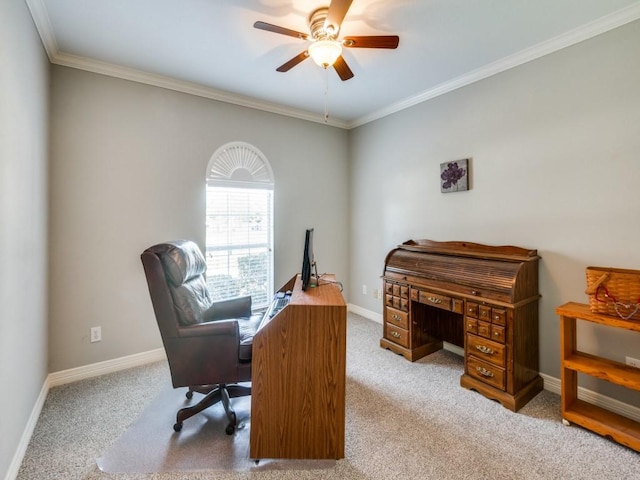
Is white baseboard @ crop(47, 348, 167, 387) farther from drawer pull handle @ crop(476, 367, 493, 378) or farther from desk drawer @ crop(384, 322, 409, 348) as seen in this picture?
drawer pull handle @ crop(476, 367, 493, 378)

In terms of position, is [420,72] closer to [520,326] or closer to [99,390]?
[520,326]

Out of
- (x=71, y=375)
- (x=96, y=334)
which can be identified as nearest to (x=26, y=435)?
(x=71, y=375)

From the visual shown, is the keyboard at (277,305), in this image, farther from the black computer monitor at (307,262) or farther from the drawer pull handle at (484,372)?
the drawer pull handle at (484,372)

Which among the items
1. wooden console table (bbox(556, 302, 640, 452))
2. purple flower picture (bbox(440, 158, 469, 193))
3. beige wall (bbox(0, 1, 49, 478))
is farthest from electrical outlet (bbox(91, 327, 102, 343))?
wooden console table (bbox(556, 302, 640, 452))

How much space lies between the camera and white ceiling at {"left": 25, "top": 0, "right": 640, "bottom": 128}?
73.8 inches

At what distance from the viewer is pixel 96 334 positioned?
256 cm

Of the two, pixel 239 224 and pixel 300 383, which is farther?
pixel 239 224

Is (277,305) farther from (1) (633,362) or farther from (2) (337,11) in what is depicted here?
(1) (633,362)

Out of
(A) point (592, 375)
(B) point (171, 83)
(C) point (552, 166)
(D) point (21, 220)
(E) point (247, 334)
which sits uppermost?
(B) point (171, 83)

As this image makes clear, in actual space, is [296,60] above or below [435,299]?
above

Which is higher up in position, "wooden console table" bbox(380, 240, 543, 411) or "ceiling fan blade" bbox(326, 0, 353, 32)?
"ceiling fan blade" bbox(326, 0, 353, 32)

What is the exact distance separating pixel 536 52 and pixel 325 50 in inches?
72.2

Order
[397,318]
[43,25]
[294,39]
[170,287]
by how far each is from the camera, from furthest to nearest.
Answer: [397,318], [294,39], [43,25], [170,287]

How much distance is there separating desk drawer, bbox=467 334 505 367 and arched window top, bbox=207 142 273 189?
264cm
